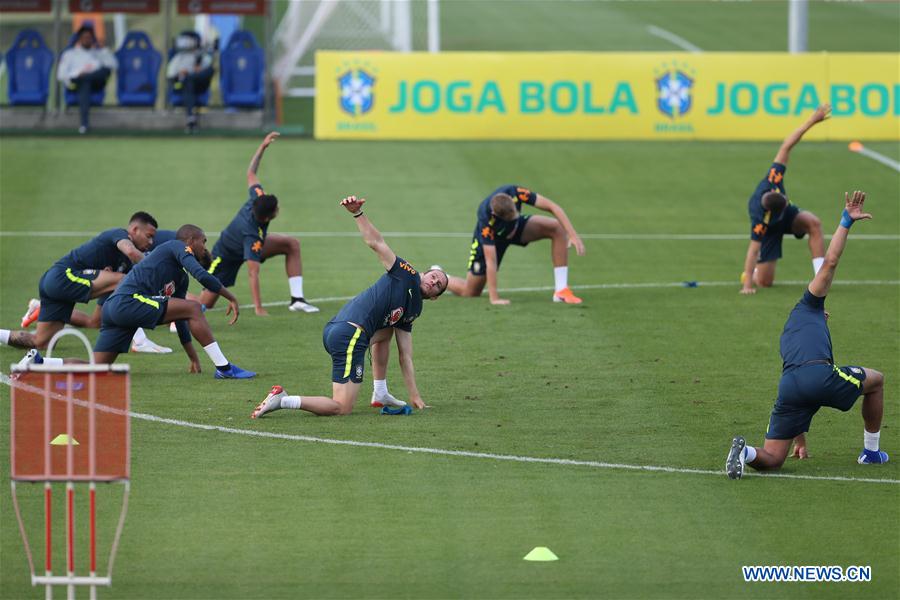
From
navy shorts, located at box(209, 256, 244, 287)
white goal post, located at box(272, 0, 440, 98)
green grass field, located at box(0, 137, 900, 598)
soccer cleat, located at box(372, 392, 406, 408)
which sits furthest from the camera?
white goal post, located at box(272, 0, 440, 98)

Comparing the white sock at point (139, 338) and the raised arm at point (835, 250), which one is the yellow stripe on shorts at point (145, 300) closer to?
the white sock at point (139, 338)

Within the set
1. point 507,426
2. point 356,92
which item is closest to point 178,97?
point 356,92

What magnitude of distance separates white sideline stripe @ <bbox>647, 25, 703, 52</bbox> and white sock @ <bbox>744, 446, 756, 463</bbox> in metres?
39.1

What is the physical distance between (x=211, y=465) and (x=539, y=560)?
3.55 meters

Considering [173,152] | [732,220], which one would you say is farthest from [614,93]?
[173,152]

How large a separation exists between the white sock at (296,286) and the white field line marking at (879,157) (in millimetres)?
16073

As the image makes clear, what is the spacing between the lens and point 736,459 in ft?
→ 43.4

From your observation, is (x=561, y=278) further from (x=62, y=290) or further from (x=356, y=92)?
(x=356, y=92)

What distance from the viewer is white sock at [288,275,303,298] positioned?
2106 centimetres

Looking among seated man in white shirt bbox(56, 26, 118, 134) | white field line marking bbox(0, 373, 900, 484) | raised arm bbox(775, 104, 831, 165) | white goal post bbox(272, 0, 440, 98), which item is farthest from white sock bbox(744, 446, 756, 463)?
white goal post bbox(272, 0, 440, 98)

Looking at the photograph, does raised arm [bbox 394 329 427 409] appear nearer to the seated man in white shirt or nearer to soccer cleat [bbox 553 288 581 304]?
soccer cleat [bbox 553 288 581 304]

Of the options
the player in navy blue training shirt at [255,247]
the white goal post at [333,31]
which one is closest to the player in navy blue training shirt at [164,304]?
the player in navy blue training shirt at [255,247]

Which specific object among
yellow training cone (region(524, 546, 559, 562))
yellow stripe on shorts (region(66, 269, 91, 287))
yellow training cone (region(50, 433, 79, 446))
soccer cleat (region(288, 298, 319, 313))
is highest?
yellow stripe on shorts (region(66, 269, 91, 287))

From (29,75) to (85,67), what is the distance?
1731 mm
